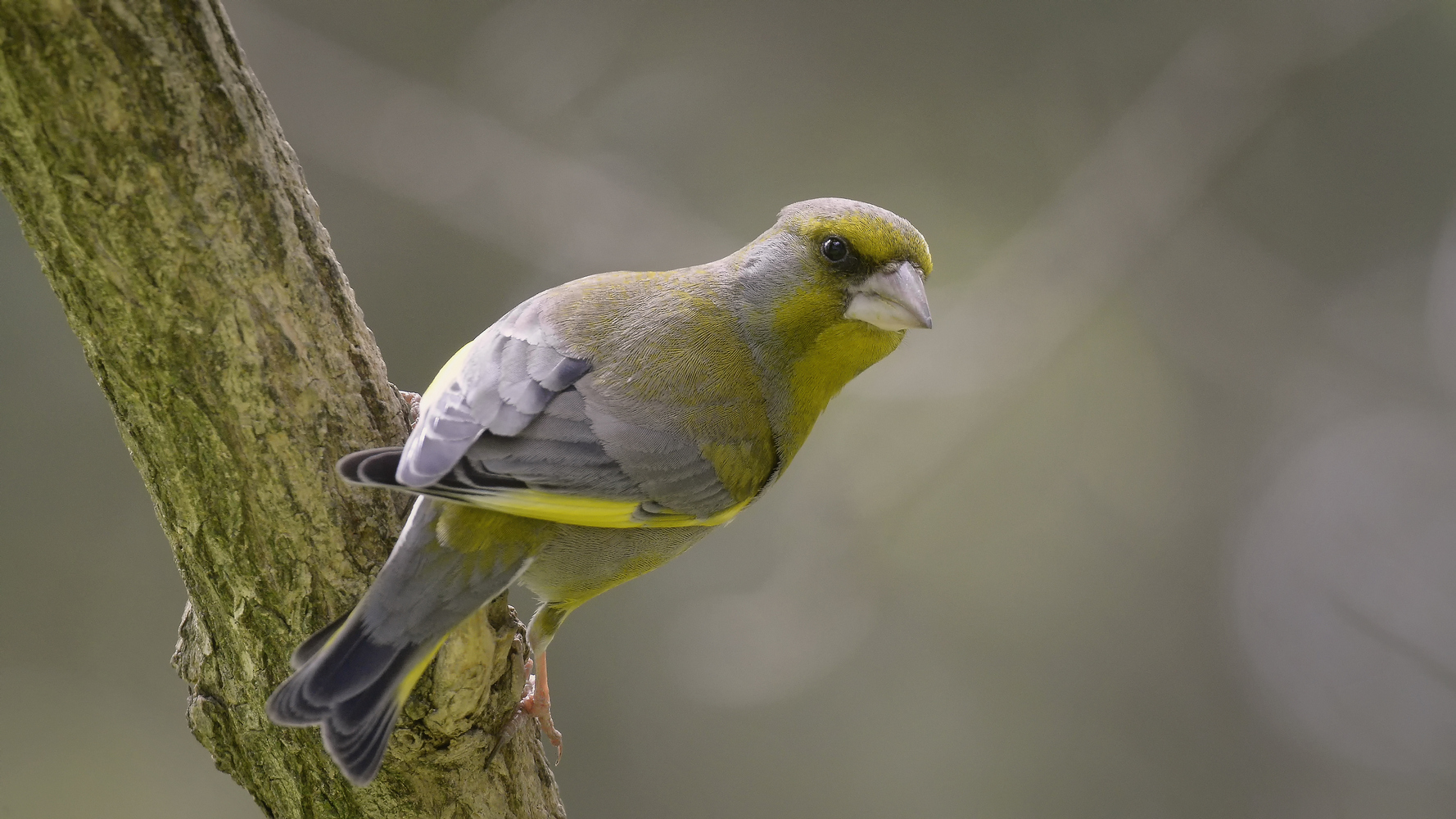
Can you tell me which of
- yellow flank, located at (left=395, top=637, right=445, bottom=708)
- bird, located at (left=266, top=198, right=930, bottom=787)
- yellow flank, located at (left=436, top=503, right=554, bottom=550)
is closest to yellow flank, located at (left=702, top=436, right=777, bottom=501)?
bird, located at (left=266, top=198, right=930, bottom=787)

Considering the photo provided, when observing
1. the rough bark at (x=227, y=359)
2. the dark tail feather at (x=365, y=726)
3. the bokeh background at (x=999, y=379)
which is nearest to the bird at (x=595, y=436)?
the dark tail feather at (x=365, y=726)

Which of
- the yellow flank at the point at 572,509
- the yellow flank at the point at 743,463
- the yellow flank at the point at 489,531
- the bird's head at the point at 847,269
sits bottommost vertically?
the yellow flank at the point at 489,531

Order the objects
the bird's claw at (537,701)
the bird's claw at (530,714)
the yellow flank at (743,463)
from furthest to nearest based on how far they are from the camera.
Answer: the yellow flank at (743,463) → the bird's claw at (537,701) → the bird's claw at (530,714)

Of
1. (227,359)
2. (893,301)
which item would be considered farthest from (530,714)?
(893,301)

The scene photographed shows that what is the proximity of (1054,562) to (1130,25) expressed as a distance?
3.04 m

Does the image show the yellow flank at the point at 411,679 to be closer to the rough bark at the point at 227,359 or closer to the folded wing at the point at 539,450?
the rough bark at the point at 227,359

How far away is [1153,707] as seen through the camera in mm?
5855

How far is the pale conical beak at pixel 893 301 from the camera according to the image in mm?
2244

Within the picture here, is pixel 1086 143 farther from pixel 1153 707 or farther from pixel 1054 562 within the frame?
pixel 1153 707

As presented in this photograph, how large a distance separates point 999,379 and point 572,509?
3847 millimetres

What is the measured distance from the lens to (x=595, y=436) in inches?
80.1

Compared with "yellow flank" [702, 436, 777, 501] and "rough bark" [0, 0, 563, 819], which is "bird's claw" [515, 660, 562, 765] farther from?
"yellow flank" [702, 436, 777, 501]

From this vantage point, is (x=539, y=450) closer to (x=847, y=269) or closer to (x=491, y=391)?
(x=491, y=391)

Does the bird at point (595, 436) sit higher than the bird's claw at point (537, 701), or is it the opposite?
the bird at point (595, 436)
